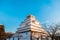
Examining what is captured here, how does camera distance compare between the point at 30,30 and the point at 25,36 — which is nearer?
the point at 30,30

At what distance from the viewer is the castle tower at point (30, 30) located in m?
37.3

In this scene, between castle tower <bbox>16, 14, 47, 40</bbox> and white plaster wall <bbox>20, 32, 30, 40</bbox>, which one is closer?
castle tower <bbox>16, 14, 47, 40</bbox>

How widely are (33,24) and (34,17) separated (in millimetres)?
2873

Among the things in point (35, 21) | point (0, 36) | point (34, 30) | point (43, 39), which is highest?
point (35, 21)

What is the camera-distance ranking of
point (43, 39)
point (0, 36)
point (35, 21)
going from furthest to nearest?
point (35, 21)
point (43, 39)
point (0, 36)

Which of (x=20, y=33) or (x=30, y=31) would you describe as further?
(x=20, y=33)

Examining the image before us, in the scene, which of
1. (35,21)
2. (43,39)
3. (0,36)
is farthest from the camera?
(35,21)

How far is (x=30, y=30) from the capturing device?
121ft

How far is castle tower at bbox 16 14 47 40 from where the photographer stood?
37.3m

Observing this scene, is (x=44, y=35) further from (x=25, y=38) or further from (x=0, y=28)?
(x=0, y=28)

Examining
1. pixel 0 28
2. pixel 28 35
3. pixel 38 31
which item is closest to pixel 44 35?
pixel 38 31

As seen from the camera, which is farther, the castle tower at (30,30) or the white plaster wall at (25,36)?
the white plaster wall at (25,36)

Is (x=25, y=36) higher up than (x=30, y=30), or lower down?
lower down

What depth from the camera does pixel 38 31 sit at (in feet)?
127
